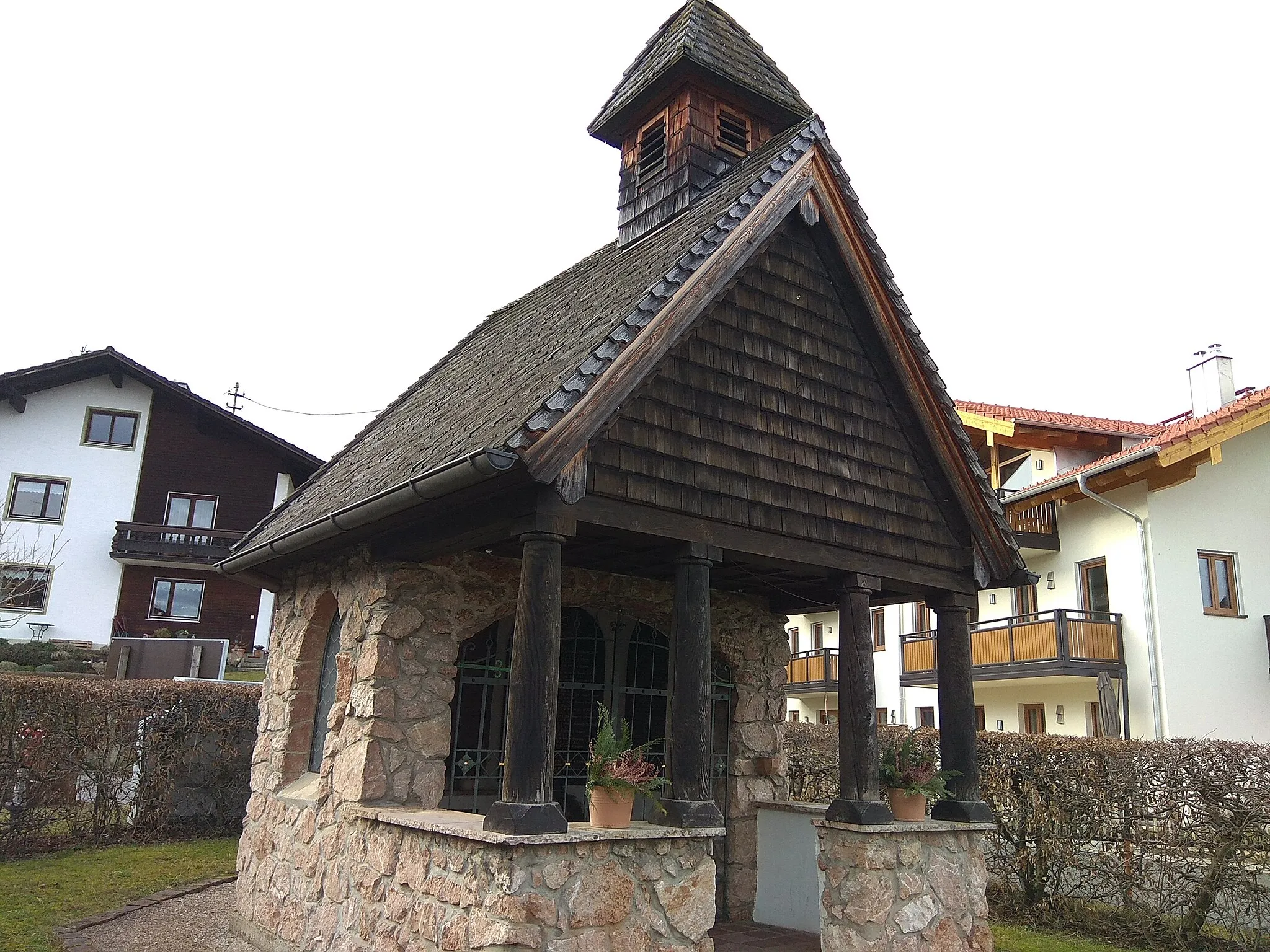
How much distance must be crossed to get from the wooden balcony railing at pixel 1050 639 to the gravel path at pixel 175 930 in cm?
1243

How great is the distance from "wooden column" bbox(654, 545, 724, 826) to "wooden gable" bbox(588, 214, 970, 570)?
1.42 feet

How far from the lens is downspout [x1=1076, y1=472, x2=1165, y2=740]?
17766 mm

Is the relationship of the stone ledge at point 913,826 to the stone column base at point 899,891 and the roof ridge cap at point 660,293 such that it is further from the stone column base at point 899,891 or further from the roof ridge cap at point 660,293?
the roof ridge cap at point 660,293

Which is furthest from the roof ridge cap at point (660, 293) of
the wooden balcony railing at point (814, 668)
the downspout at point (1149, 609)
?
the wooden balcony railing at point (814, 668)

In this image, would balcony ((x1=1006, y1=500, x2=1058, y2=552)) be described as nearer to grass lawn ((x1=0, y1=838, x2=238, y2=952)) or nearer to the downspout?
the downspout

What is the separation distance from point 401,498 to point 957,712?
16.0ft

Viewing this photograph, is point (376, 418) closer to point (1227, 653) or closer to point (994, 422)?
point (994, 422)

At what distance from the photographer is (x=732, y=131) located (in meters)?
10.5

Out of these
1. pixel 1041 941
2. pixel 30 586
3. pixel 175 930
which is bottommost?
pixel 175 930

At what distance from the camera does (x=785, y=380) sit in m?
7.28

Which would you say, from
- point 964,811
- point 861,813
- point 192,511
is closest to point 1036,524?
point 964,811

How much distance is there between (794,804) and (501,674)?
3.05 m

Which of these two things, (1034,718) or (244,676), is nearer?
(1034,718)

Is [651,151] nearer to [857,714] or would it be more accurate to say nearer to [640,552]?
[640,552]
